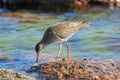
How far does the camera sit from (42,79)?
26.8 ft

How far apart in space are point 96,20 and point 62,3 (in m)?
3.57

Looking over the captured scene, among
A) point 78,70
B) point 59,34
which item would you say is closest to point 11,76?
point 78,70

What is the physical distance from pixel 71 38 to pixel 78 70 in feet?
16.6

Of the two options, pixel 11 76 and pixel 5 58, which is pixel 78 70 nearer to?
pixel 11 76

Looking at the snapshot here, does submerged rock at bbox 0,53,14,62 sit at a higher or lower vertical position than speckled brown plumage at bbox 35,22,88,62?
lower

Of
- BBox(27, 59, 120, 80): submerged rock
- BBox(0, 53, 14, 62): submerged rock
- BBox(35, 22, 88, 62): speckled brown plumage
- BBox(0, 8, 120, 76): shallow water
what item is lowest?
BBox(0, 8, 120, 76): shallow water

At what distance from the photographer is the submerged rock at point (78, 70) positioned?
26.6ft

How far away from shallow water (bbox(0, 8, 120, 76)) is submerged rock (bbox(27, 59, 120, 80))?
71 centimetres

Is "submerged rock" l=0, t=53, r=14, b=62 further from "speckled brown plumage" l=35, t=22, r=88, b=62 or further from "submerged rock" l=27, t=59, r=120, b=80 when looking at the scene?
"submerged rock" l=27, t=59, r=120, b=80

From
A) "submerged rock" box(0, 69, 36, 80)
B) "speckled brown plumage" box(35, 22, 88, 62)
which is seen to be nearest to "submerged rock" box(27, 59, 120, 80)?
"submerged rock" box(0, 69, 36, 80)

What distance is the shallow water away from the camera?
1071 centimetres

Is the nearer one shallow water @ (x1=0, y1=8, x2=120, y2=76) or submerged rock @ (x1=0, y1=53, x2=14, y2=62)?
submerged rock @ (x1=0, y1=53, x2=14, y2=62)

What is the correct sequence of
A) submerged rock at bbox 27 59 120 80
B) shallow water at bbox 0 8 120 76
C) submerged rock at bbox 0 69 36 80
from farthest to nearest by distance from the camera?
shallow water at bbox 0 8 120 76 < submerged rock at bbox 27 59 120 80 < submerged rock at bbox 0 69 36 80

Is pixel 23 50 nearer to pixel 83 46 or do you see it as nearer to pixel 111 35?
pixel 83 46
